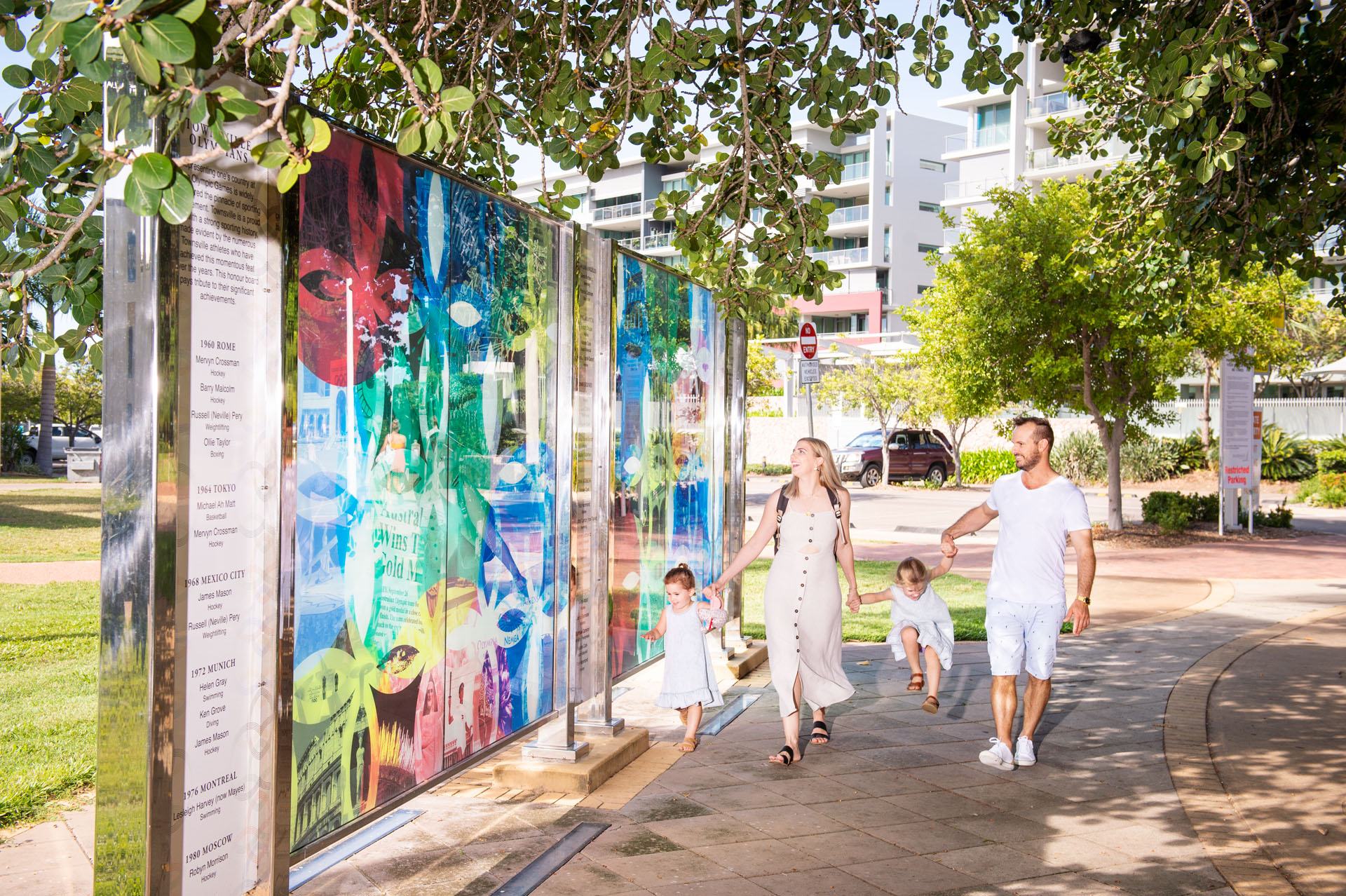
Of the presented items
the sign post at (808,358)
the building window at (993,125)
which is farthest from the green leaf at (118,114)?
the building window at (993,125)

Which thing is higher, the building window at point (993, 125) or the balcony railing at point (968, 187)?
the building window at point (993, 125)

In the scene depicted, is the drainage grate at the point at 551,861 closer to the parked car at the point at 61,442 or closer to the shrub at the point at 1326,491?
the shrub at the point at 1326,491

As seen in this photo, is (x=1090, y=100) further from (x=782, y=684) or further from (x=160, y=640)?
(x=160, y=640)

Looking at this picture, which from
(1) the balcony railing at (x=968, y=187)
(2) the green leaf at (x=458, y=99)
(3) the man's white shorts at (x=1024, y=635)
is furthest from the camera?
(1) the balcony railing at (x=968, y=187)

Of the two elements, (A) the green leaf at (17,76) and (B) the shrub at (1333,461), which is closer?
(A) the green leaf at (17,76)

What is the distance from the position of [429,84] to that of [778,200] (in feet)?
12.2

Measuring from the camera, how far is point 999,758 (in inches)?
230

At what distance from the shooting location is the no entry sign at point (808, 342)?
13.8m

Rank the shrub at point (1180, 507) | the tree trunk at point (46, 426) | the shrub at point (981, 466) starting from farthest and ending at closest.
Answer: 1. the shrub at point (981, 466)
2. the tree trunk at point (46, 426)
3. the shrub at point (1180, 507)

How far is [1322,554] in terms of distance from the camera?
54.6 feet

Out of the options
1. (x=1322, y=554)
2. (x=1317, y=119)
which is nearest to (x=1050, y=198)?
(x=1322, y=554)

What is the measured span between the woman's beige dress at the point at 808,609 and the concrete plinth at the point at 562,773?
111 centimetres

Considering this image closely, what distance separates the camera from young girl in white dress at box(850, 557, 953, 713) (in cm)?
689

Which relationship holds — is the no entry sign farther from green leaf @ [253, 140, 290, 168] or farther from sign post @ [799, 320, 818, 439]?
green leaf @ [253, 140, 290, 168]
